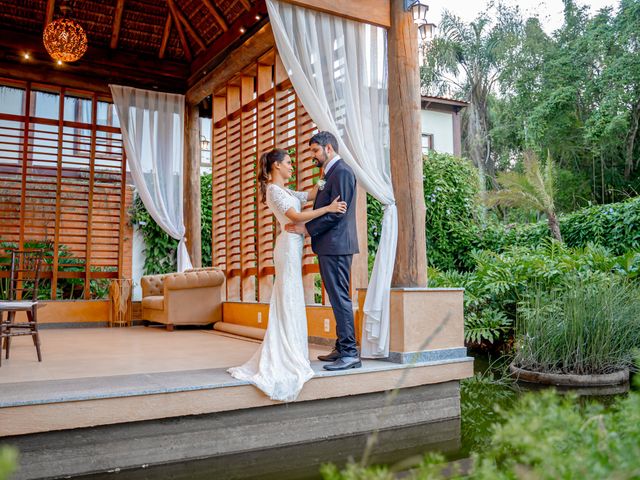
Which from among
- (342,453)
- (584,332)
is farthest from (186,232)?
(342,453)

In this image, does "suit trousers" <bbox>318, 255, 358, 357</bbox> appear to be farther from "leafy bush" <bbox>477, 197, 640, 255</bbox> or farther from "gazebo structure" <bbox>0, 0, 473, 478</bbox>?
"leafy bush" <bbox>477, 197, 640, 255</bbox>

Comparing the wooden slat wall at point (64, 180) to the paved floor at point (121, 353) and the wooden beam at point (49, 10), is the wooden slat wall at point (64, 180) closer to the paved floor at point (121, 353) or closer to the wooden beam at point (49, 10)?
the wooden beam at point (49, 10)

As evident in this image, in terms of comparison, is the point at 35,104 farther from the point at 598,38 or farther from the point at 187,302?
the point at 598,38

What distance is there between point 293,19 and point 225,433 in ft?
9.75

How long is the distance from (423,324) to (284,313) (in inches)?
42.8

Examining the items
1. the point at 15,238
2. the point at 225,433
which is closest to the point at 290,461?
the point at 225,433

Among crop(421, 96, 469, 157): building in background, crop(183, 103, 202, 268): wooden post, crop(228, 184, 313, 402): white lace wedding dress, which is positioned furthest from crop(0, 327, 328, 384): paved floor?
crop(421, 96, 469, 157): building in background

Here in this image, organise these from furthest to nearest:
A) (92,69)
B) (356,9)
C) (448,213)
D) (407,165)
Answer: (448,213) < (92,69) < (356,9) < (407,165)

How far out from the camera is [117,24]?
759 centimetres

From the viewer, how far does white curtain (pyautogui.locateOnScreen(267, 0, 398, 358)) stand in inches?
157

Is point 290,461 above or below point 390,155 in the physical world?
below

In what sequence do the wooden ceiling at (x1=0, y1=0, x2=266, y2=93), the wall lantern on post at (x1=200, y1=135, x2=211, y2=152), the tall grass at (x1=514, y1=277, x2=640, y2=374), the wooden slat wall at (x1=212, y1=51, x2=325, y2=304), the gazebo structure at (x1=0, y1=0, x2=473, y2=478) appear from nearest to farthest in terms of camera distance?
the gazebo structure at (x1=0, y1=0, x2=473, y2=478)
the tall grass at (x1=514, y1=277, x2=640, y2=374)
the wooden slat wall at (x1=212, y1=51, x2=325, y2=304)
the wooden ceiling at (x1=0, y1=0, x2=266, y2=93)
the wall lantern on post at (x1=200, y1=135, x2=211, y2=152)

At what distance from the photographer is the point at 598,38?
13.0 metres

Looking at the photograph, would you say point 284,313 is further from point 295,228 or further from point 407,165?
point 407,165
